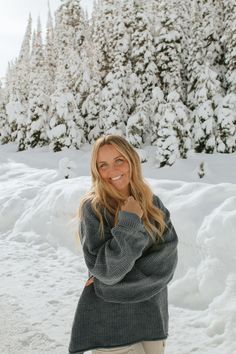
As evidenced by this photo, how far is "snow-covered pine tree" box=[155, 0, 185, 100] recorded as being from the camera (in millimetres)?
30953

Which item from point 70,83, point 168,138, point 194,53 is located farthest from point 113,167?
point 70,83

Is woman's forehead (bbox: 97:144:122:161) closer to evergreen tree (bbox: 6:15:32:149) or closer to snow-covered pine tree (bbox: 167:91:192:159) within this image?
snow-covered pine tree (bbox: 167:91:192:159)

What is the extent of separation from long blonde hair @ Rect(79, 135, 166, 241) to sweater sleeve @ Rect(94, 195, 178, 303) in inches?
3.6

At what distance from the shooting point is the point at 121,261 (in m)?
2.10

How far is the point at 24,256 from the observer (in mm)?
8836

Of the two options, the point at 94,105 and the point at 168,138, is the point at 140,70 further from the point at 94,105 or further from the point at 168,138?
the point at 168,138

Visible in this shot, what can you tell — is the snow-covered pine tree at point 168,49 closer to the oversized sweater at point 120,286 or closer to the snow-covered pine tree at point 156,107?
the snow-covered pine tree at point 156,107

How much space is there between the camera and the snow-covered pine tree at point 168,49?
31.0m

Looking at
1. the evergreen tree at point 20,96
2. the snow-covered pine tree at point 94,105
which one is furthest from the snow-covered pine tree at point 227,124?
the evergreen tree at point 20,96

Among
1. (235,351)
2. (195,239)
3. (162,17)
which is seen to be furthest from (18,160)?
(235,351)

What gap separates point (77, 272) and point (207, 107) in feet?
81.2

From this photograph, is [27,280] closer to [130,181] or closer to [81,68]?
[130,181]

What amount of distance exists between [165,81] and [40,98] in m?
14.3

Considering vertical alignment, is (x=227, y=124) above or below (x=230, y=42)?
below
